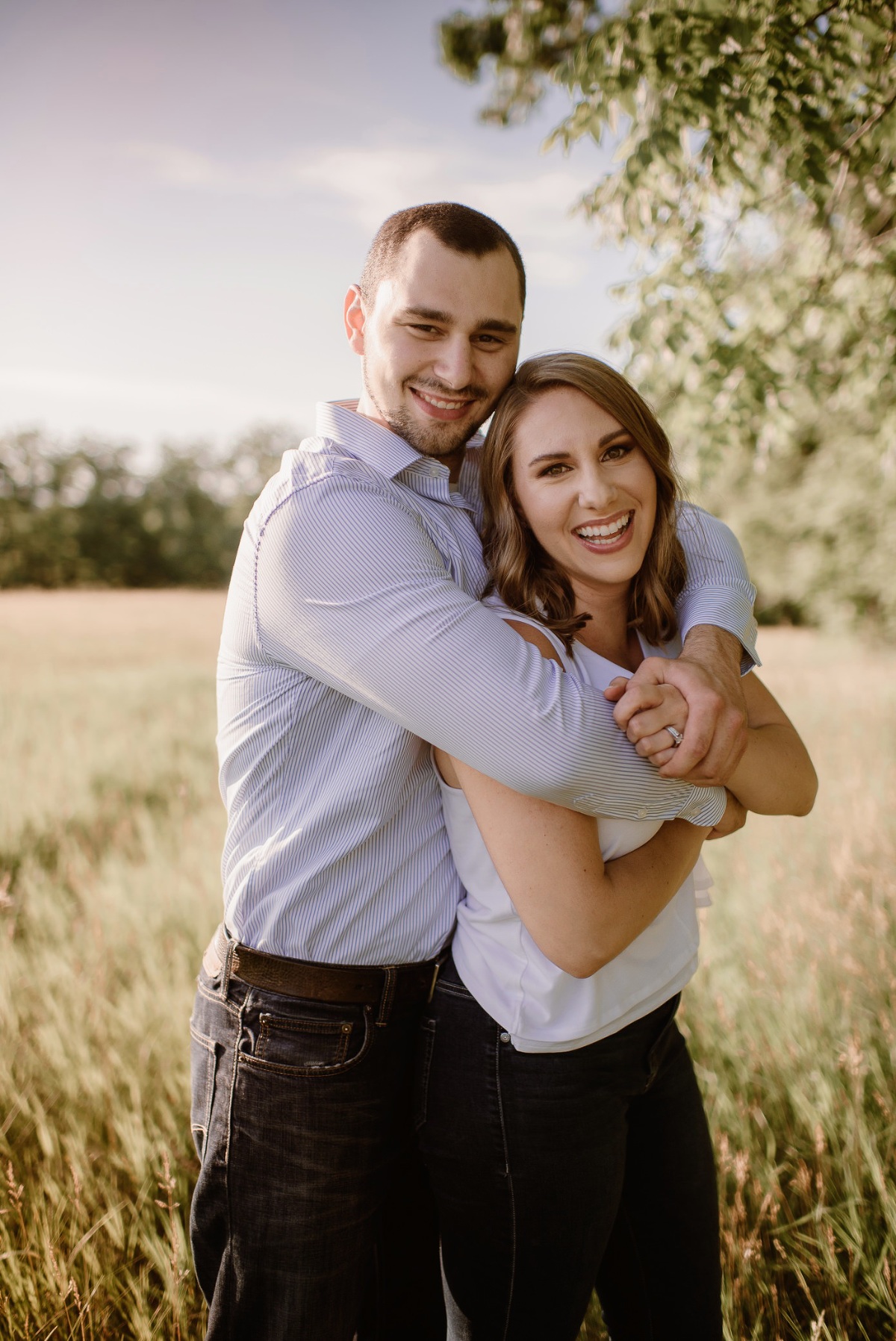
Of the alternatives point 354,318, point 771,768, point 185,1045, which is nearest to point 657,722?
point 771,768

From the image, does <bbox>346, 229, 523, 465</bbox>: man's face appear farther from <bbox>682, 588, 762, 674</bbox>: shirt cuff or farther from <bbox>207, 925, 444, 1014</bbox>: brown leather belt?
<bbox>207, 925, 444, 1014</bbox>: brown leather belt

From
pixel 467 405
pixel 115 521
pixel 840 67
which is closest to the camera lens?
pixel 467 405

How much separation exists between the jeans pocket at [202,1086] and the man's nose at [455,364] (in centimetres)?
137

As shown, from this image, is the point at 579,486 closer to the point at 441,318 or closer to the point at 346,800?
the point at 441,318

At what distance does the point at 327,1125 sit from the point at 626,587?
1187 mm

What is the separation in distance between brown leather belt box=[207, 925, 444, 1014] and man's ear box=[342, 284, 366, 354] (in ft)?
4.52

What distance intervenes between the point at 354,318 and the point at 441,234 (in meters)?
0.35

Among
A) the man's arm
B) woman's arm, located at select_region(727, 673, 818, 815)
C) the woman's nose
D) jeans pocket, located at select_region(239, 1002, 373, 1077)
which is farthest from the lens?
the woman's nose

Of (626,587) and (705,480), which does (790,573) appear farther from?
(626,587)

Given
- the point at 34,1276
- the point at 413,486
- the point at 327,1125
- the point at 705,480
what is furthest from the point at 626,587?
the point at 705,480

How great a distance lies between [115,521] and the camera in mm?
34938

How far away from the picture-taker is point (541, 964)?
138 cm

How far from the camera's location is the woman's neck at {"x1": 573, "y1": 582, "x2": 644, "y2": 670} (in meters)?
1.72

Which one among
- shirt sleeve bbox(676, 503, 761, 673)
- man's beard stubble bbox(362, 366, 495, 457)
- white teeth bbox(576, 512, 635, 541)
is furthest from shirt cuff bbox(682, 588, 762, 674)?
man's beard stubble bbox(362, 366, 495, 457)
